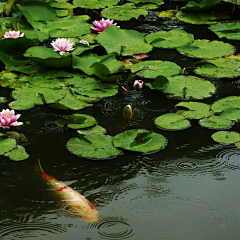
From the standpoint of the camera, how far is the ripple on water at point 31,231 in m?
1.89

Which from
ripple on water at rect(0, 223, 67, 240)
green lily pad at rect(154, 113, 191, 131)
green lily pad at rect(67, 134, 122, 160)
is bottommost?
ripple on water at rect(0, 223, 67, 240)

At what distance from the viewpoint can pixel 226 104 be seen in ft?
10.0

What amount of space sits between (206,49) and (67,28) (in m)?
1.60

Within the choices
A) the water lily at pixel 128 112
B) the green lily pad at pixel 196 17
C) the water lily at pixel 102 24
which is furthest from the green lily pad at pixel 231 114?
the green lily pad at pixel 196 17

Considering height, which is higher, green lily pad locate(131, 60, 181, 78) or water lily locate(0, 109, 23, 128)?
green lily pad locate(131, 60, 181, 78)

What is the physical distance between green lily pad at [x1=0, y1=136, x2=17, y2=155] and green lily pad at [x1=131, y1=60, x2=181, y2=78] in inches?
56.7

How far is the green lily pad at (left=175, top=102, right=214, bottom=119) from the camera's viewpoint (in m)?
2.94

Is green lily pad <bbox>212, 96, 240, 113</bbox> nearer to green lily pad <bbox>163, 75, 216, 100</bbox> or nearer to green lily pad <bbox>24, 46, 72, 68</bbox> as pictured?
green lily pad <bbox>163, 75, 216, 100</bbox>

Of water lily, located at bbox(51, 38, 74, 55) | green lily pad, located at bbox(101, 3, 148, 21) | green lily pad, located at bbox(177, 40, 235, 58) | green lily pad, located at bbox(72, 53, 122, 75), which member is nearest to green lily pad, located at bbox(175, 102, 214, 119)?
green lily pad, located at bbox(72, 53, 122, 75)

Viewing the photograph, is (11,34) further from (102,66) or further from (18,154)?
(18,154)

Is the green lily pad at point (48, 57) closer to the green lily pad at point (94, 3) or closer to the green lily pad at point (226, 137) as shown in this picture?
the green lily pad at point (226, 137)

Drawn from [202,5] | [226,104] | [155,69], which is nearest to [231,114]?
[226,104]

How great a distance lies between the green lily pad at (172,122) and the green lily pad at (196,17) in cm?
233

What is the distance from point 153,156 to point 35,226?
901 mm
